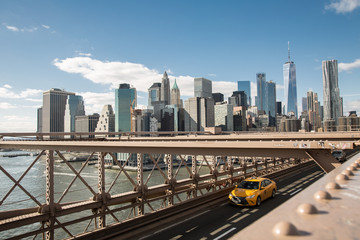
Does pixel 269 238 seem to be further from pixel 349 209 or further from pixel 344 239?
pixel 349 209

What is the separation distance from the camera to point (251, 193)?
16969 millimetres

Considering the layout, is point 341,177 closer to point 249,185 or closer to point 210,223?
point 210,223

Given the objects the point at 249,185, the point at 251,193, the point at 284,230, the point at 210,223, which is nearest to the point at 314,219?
the point at 284,230

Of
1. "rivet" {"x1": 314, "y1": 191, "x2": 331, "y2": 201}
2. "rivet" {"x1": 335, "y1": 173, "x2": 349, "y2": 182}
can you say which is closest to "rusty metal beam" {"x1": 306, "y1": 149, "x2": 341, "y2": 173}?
"rivet" {"x1": 335, "y1": 173, "x2": 349, "y2": 182}

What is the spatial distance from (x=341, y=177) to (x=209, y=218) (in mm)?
12594

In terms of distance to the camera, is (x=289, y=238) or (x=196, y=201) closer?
(x=289, y=238)

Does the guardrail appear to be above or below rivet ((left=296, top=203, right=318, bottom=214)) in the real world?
below

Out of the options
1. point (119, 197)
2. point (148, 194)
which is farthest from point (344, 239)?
point (148, 194)

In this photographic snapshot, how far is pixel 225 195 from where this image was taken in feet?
63.2

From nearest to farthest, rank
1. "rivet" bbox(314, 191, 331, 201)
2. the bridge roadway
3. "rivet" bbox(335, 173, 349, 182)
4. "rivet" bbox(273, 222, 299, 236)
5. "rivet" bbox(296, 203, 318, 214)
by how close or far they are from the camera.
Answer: "rivet" bbox(273, 222, 299, 236) → "rivet" bbox(296, 203, 318, 214) → "rivet" bbox(314, 191, 331, 201) → "rivet" bbox(335, 173, 349, 182) → the bridge roadway

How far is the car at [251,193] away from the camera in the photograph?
16.6 m

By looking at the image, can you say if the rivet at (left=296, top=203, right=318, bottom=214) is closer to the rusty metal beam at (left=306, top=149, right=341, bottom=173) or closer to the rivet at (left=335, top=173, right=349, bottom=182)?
the rivet at (left=335, top=173, right=349, bottom=182)

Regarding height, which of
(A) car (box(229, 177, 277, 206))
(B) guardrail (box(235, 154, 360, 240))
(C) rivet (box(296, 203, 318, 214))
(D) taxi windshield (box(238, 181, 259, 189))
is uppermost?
(C) rivet (box(296, 203, 318, 214))

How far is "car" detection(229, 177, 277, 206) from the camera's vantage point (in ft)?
54.6
